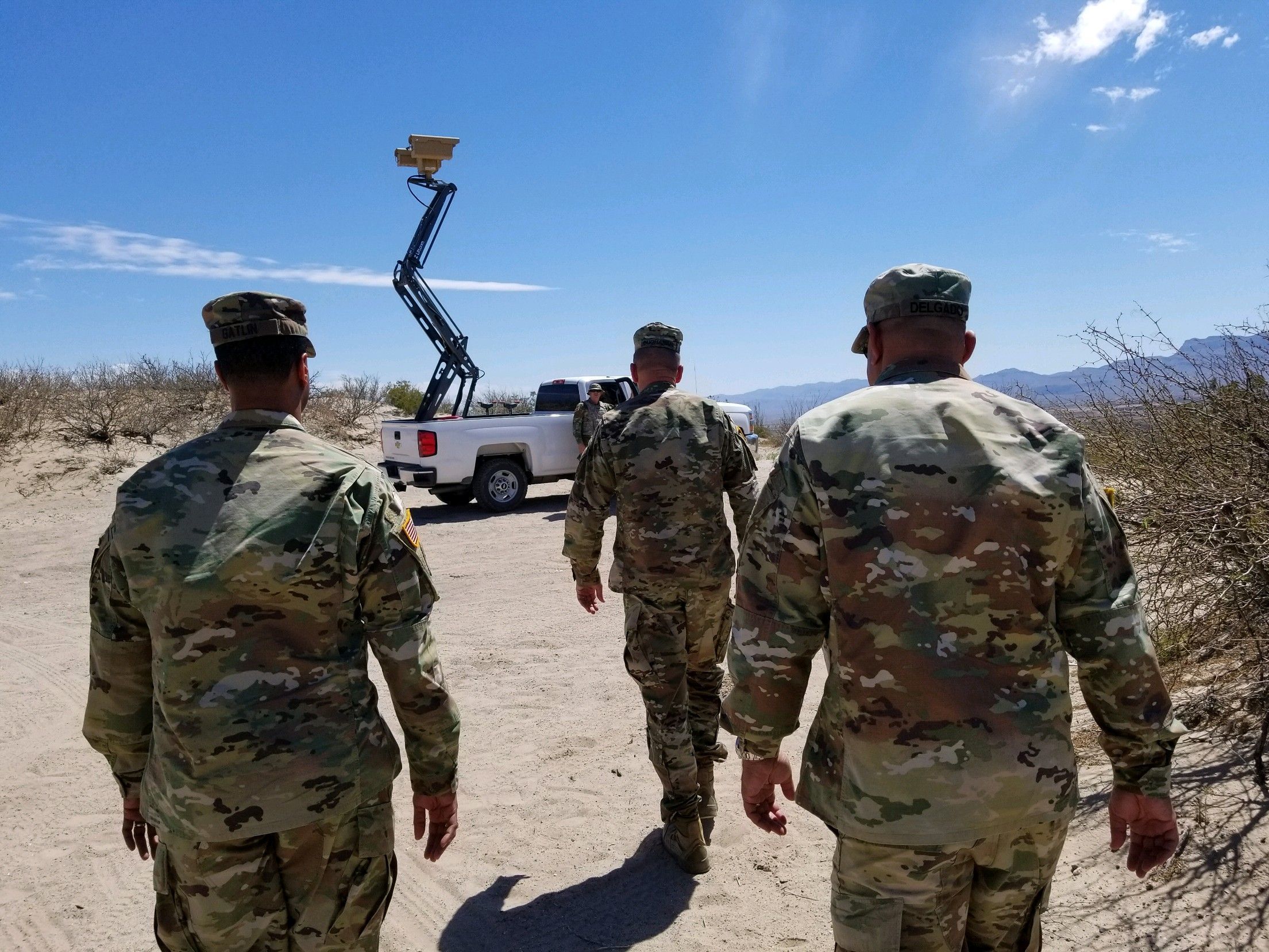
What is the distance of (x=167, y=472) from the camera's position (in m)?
1.94

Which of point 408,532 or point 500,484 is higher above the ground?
point 408,532

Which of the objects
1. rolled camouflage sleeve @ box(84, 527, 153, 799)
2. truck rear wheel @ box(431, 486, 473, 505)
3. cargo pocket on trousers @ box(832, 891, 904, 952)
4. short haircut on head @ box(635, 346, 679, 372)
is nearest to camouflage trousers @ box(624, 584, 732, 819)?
short haircut on head @ box(635, 346, 679, 372)

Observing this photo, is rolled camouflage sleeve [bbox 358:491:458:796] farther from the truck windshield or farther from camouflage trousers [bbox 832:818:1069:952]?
the truck windshield

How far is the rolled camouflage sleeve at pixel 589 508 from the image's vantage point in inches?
145

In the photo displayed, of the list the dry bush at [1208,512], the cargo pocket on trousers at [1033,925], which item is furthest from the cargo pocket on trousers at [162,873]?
the dry bush at [1208,512]

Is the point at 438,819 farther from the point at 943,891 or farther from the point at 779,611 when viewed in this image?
the point at 943,891

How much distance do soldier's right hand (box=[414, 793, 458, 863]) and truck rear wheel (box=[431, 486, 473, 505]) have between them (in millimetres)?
9996

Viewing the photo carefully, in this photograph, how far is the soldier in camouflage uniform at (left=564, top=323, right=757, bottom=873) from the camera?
3.43 meters

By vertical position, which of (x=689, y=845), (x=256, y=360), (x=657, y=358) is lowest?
(x=689, y=845)

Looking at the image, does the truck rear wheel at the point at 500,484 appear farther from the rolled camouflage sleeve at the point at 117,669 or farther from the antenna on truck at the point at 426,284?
the rolled camouflage sleeve at the point at 117,669

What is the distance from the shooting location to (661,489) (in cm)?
354

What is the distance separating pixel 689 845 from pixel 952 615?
2072 millimetres

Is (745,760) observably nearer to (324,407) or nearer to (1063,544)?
(1063,544)

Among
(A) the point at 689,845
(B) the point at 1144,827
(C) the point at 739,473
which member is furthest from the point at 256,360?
(A) the point at 689,845
